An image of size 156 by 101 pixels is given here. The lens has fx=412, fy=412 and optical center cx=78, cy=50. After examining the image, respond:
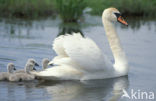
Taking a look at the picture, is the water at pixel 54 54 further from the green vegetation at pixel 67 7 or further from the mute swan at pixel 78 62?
the green vegetation at pixel 67 7

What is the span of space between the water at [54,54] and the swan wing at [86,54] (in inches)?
14.8

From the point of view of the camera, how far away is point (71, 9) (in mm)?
17422

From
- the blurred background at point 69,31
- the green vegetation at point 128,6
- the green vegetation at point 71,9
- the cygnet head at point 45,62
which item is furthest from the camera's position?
the green vegetation at point 128,6

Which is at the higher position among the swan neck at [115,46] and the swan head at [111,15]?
the swan head at [111,15]

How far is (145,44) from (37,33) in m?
3.96

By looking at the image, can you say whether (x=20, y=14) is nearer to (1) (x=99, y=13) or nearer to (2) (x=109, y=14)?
(1) (x=99, y=13)

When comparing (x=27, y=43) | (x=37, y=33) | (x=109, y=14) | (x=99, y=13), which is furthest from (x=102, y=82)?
A: (x=99, y=13)

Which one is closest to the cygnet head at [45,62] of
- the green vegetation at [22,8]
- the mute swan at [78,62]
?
the mute swan at [78,62]

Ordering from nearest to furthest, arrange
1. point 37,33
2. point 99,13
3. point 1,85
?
point 1,85, point 37,33, point 99,13

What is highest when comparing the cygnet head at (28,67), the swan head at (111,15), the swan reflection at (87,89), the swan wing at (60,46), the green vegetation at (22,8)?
the green vegetation at (22,8)

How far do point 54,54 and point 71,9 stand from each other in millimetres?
6779

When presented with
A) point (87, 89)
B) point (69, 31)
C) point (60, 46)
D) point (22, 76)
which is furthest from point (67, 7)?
point (87, 89)

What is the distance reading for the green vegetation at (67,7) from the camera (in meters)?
17.5

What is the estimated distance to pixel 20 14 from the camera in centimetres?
1955
